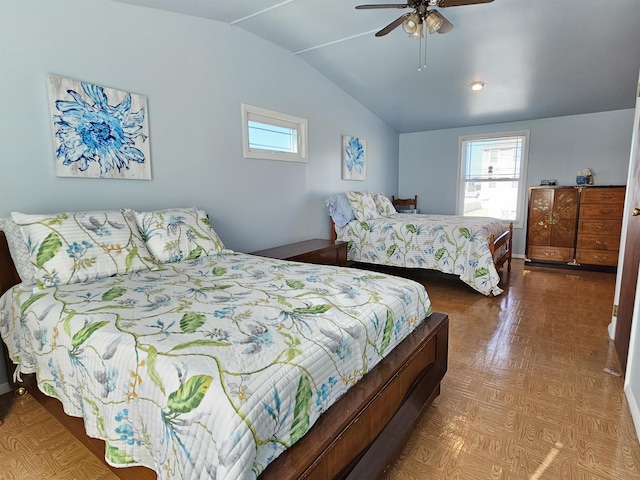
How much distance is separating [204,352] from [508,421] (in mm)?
1526

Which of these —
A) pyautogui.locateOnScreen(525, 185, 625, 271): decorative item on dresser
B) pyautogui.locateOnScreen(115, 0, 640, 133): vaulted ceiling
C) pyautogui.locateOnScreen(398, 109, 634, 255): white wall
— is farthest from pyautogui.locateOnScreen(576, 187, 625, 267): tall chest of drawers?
pyautogui.locateOnScreen(115, 0, 640, 133): vaulted ceiling

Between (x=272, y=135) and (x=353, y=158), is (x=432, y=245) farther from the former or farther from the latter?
(x=272, y=135)

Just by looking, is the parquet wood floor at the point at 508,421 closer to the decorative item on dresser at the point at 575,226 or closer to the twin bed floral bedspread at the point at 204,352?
the twin bed floral bedspread at the point at 204,352

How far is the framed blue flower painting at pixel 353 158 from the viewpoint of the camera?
4566 mm

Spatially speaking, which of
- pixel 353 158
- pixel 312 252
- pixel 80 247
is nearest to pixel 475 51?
pixel 353 158

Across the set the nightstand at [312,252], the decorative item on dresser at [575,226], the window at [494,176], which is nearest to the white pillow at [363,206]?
the nightstand at [312,252]

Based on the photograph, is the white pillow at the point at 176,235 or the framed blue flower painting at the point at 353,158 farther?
the framed blue flower painting at the point at 353,158

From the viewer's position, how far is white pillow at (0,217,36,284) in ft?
5.63

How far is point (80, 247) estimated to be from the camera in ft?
5.88

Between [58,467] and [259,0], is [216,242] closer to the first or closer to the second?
[58,467]

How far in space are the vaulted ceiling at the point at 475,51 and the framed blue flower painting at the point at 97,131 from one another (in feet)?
2.32

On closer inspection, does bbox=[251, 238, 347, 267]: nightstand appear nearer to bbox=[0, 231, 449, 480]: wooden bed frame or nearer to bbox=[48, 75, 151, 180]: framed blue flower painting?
bbox=[48, 75, 151, 180]: framed blue flower painting

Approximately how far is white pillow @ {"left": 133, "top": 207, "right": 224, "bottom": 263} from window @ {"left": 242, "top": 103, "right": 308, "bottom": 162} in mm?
1072

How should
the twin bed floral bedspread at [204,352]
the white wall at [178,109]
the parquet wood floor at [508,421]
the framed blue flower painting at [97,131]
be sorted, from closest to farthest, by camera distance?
the twin bed floral bedspread at [204,352] < the parquet wood floor at [508,421] < the white wall at [178,109] < the framed blue flower painting at [97,131]
